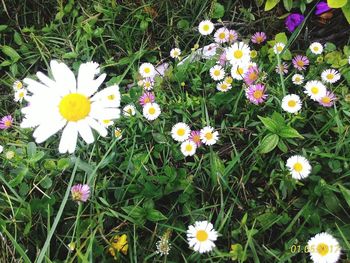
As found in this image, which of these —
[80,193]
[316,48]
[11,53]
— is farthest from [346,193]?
[11,53]

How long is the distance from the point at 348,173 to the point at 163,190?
0.58m

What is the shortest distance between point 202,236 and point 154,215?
187mm

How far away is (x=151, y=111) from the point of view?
1564 millimetres

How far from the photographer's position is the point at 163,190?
1412 mm

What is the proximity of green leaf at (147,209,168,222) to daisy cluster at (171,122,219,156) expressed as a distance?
0.77 feet

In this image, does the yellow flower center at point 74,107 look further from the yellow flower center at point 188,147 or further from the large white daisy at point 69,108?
the yellow flower center at point 188,147

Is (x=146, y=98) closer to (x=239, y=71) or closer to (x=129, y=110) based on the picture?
(x=129, y=110)

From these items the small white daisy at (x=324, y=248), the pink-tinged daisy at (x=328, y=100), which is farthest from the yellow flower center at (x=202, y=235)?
the pink-tinged daisy at (x=328, y=100)

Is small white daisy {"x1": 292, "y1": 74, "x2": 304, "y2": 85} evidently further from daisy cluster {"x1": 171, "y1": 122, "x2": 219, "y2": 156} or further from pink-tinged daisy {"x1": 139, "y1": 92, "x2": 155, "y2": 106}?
pink-tinged daisy {"x1": 139, "y1": 92, "x2": 155, "y2": 106}

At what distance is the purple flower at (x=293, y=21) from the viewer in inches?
72.6

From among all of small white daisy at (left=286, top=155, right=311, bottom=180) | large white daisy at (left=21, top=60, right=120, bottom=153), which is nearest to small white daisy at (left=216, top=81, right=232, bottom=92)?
small white daisy at (left=286, top=155, right=311, bottom=180)

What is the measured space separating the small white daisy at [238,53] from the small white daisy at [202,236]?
0.69 metres

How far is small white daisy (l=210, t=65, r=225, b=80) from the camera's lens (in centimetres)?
166

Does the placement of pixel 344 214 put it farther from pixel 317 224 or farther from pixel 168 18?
pixel 168 18
